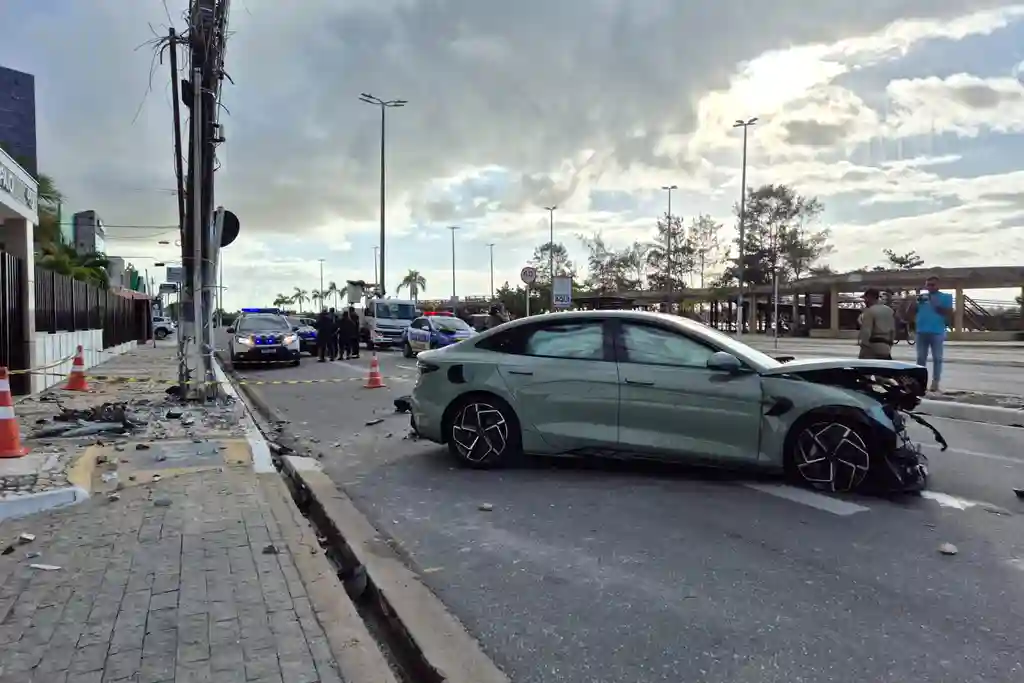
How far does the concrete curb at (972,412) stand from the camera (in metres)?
10.2

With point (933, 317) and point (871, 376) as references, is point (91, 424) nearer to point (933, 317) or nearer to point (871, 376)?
point (871, 376)

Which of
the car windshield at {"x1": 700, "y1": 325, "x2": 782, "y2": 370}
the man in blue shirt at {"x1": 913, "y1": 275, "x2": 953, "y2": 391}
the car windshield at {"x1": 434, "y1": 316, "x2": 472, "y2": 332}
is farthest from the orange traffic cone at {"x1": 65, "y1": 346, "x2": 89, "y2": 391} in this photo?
the man in blue shirt at {"x1": 913, "y1": 275, "x2": 953, "y2": 391}

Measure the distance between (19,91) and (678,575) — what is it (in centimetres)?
4869

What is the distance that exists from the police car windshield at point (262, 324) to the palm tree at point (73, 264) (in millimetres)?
5644

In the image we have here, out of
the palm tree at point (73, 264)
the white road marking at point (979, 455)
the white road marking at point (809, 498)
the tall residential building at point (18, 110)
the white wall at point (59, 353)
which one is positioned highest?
the tall residential building at point (18, 110)

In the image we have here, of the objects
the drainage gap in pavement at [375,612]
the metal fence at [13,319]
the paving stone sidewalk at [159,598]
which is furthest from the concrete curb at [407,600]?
the metal fence at [13,319]

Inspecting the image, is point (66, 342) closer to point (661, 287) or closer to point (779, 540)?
point (779, 540)

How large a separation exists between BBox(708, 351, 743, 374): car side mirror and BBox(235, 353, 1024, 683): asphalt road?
0.97m

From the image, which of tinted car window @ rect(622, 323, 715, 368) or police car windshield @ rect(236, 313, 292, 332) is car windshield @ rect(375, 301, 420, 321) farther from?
tinted car window @ rect(622, 323, 715, 368)

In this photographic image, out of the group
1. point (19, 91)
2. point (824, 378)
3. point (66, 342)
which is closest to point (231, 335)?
point (66, 342)

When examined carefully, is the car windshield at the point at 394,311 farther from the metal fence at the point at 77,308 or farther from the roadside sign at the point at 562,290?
the roadside sign at the point at 562,290

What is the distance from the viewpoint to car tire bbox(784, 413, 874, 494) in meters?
6.11

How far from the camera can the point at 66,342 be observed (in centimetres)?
1809

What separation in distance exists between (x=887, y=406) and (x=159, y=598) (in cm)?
525
